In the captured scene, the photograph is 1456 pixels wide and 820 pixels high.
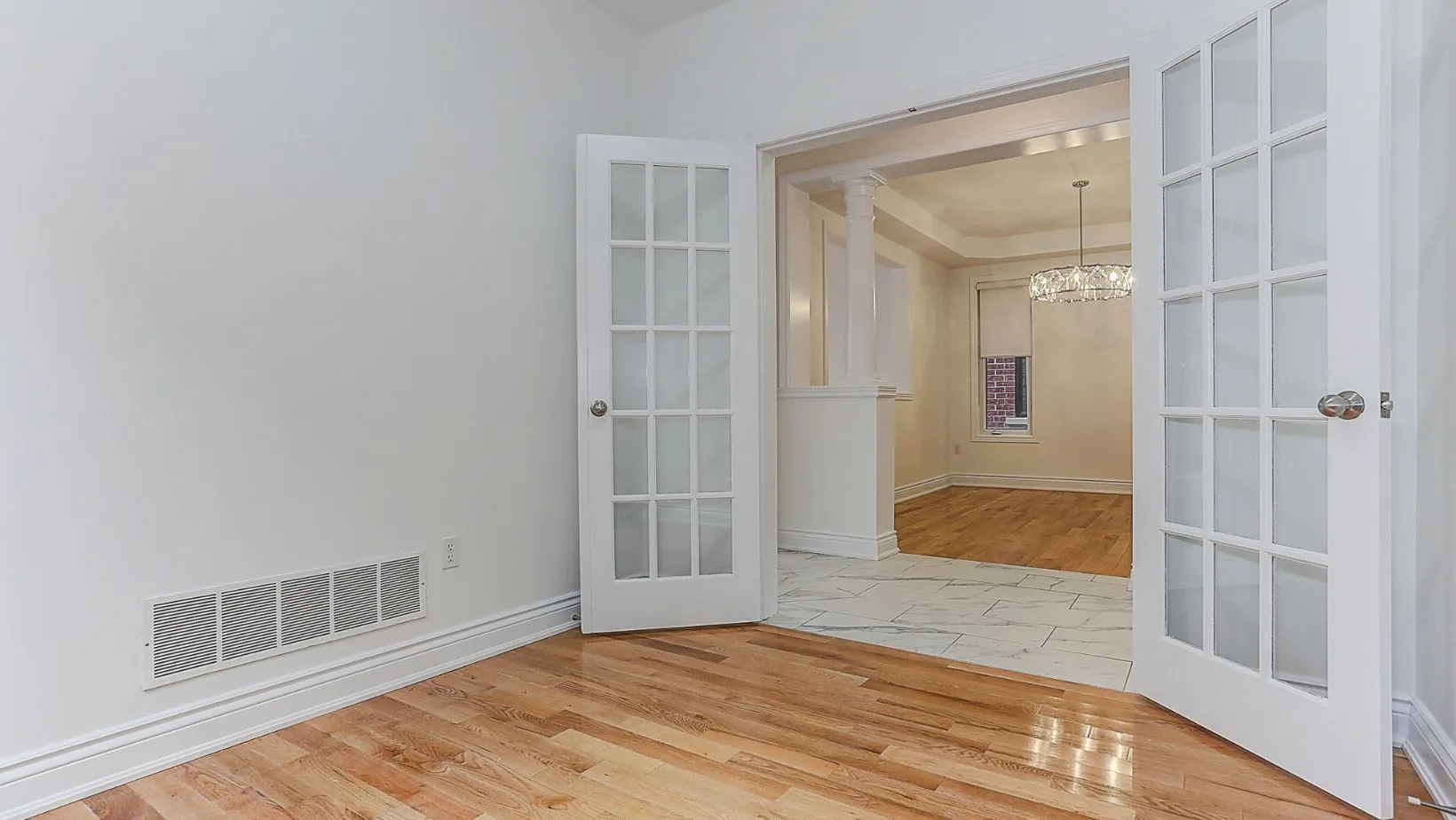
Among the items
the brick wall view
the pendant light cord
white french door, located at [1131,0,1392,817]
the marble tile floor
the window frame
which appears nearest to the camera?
white french door, located at [1131,0,1392,817]

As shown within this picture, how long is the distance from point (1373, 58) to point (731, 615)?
2526 millimetres

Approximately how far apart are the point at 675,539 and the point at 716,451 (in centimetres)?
38

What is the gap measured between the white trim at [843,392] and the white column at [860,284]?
189 mm

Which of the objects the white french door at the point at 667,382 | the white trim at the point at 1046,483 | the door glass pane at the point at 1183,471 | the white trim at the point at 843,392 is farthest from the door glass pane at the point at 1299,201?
the white trim at the point at 1046,483

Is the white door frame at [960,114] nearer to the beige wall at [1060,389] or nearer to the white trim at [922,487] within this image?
the white trim at [922,487]

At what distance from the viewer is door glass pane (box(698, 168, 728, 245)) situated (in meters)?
3.13

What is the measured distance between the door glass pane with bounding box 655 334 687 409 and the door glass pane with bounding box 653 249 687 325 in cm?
7

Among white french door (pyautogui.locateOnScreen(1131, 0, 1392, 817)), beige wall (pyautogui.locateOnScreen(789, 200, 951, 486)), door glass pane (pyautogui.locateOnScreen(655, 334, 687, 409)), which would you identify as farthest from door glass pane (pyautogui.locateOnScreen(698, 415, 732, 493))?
beige wall (pyautogui.locateOnScreen(789, 200, 951, 486))

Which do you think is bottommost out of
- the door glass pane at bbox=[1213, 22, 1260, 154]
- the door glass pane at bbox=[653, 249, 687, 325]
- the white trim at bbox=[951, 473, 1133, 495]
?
the white trim at bbox=[951, 473, 1133, 495]

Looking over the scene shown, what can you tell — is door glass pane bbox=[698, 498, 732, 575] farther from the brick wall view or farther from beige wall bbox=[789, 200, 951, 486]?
the brick wall view

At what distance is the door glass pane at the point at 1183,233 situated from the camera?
7.01 feet

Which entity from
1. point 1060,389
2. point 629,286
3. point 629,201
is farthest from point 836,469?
point 1060,389

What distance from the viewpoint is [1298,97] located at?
1.84 metres

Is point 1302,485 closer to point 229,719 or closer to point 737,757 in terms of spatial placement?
point 737,757
